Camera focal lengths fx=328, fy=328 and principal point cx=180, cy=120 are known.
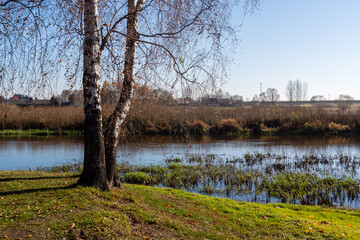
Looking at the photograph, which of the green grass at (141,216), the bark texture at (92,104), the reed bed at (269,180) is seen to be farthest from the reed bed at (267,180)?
the bark texture at (92,104)

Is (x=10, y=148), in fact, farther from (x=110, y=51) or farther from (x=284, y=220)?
(x=284, y=220)

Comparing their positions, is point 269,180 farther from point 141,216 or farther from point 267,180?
point 141,216

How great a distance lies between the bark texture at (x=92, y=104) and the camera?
6902 mm

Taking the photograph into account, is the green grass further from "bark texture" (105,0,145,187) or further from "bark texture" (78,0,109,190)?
"bark texture" (105,0,145,187)

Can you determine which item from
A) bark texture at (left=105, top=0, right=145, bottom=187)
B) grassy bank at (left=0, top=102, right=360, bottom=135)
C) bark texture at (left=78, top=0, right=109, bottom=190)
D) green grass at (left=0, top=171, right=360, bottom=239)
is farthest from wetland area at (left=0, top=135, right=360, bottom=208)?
grassy bank at (left=0, top=102, right=360, bottom=135)

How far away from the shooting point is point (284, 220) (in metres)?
7.33

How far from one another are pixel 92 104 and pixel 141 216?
255cm

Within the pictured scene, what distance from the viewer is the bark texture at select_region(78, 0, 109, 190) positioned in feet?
22.6

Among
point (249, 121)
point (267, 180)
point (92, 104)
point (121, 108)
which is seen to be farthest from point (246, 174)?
point (249, 121)

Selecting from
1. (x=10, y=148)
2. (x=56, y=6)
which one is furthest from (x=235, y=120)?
(x=56, y=6)

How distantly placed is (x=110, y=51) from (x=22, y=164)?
1223cm

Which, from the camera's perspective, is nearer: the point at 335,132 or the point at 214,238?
the point at 214,238

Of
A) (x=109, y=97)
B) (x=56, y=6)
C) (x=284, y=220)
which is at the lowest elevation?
(x=284, y=220)

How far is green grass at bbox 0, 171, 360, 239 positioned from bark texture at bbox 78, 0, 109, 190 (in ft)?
1.27
